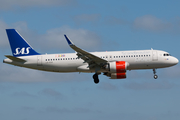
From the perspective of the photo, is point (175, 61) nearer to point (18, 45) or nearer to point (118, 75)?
point (118, 75)

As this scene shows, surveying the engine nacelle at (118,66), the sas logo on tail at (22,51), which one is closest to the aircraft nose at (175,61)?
the engine nacelle at (118,66)

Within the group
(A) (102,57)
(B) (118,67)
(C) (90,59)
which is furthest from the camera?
(A) (102,57)

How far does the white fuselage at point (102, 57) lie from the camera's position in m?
46.8

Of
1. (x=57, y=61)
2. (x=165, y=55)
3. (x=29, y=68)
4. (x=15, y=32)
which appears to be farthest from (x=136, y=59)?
(x=15, y=32)

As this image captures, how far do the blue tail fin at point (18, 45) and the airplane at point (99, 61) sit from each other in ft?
2.73

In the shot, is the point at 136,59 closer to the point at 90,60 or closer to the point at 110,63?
the point at 110,63

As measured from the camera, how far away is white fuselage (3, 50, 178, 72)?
46.8m

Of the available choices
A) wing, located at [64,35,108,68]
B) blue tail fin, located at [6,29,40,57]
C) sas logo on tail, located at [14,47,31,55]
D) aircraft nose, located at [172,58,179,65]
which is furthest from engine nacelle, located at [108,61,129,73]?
sas logo on tail, located at [14,47,31,55]

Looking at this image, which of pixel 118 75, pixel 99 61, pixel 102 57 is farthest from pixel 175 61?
pixel 99 61

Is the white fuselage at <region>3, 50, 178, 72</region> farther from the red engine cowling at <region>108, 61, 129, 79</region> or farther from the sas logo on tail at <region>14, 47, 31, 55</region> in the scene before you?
the sas logo on tail at <region>14, 47, 31, 55</region>

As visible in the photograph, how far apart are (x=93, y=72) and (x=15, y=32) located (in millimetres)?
14532

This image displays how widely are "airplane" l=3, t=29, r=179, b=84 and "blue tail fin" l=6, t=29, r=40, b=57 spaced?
832 millimetres

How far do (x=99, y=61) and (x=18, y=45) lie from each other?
14035mm

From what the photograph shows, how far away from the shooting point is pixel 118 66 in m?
45.7
